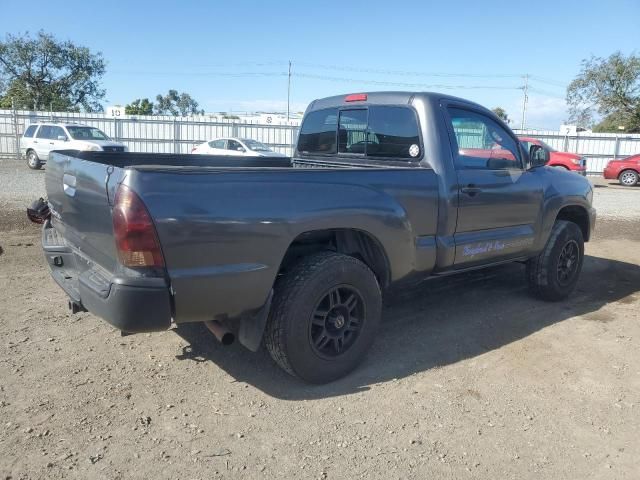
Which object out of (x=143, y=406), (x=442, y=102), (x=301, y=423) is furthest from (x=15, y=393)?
Result: (x=442, y=102)

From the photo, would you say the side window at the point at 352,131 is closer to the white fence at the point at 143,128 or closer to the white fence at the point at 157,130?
the white fence at the point at 157,130

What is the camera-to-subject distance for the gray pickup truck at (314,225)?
2.84 m

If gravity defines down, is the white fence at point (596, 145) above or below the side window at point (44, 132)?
above

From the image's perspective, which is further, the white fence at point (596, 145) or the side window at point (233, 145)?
the white fence at point (596, 145)

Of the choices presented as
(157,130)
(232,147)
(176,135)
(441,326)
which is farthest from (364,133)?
(157,130)

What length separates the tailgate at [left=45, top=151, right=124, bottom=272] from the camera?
2926mm

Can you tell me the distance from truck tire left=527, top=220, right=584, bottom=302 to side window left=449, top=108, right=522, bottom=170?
98 cm

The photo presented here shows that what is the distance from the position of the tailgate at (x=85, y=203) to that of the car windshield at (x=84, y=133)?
17.2m

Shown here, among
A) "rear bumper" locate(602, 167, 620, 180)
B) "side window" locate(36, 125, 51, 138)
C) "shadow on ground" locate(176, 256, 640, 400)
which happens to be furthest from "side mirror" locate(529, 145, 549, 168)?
"side window" locate(36, 125, 51, 138)

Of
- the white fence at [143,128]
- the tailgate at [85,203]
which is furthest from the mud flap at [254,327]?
the white fence at [143,128]

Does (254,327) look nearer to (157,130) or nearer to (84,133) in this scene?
(84,133)

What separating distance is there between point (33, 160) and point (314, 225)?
776 inches

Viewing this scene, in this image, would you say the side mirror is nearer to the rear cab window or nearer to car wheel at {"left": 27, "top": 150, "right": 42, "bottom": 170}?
the rear cab window

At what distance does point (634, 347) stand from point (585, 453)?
187 centimetres
